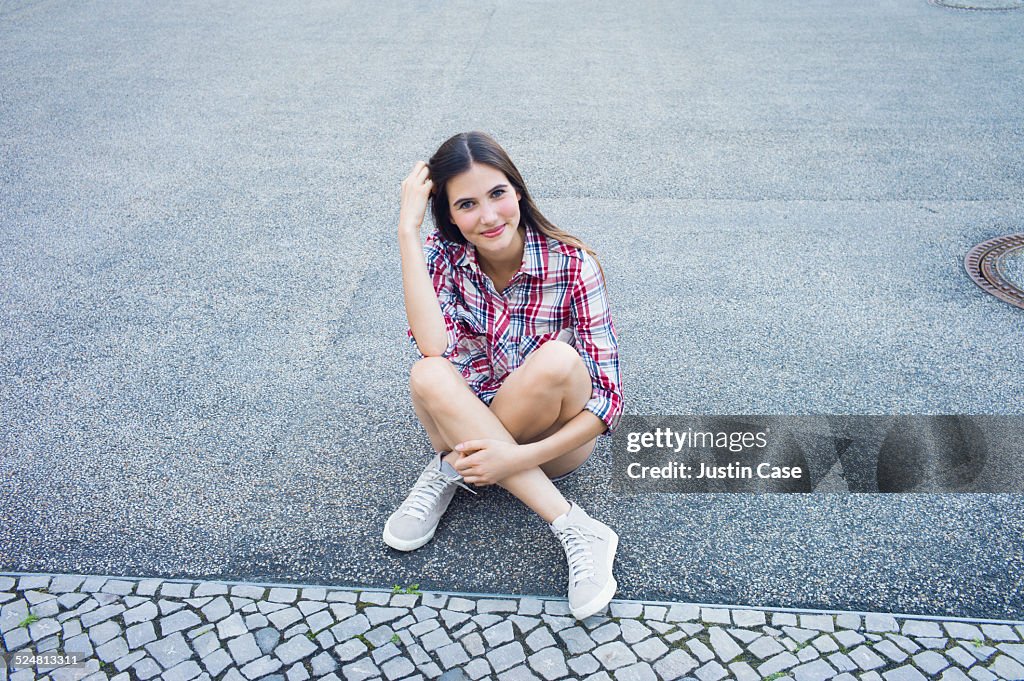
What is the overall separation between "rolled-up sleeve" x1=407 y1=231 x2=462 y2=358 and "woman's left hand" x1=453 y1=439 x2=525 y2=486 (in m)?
0.45

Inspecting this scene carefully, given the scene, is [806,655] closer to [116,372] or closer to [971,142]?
[116,372]

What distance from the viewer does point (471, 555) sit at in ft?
9.74

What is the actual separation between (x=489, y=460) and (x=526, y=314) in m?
0.58

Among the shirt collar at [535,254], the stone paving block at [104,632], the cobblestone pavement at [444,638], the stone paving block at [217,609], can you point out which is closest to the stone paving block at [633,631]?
the cobblestone pavement at [444,638]

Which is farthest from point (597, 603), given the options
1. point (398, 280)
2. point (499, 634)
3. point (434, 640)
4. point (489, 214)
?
point (398, 280)

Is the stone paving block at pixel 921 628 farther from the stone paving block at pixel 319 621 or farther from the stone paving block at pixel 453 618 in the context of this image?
the stone paving block at pixel 319 621

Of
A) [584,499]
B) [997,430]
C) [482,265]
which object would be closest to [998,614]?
[997,430]

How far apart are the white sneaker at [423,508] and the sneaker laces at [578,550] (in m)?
0.47

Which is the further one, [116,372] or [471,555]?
[116,372]

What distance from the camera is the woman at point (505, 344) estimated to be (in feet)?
9.18

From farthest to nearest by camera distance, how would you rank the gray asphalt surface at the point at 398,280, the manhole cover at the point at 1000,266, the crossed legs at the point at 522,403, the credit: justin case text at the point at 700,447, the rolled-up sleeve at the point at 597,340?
the manhole cover at the point at 1000,266
the credit: justin case text at the point at 700,447
the gray asphalt surface at the point at 398,280
the rolled-up sleeve at the point at 597,340
the crossed legs at the point at 522,403

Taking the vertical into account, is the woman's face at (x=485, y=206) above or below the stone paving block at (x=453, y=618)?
above

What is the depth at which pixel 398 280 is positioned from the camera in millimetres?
4730

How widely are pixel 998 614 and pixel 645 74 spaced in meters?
6.32
